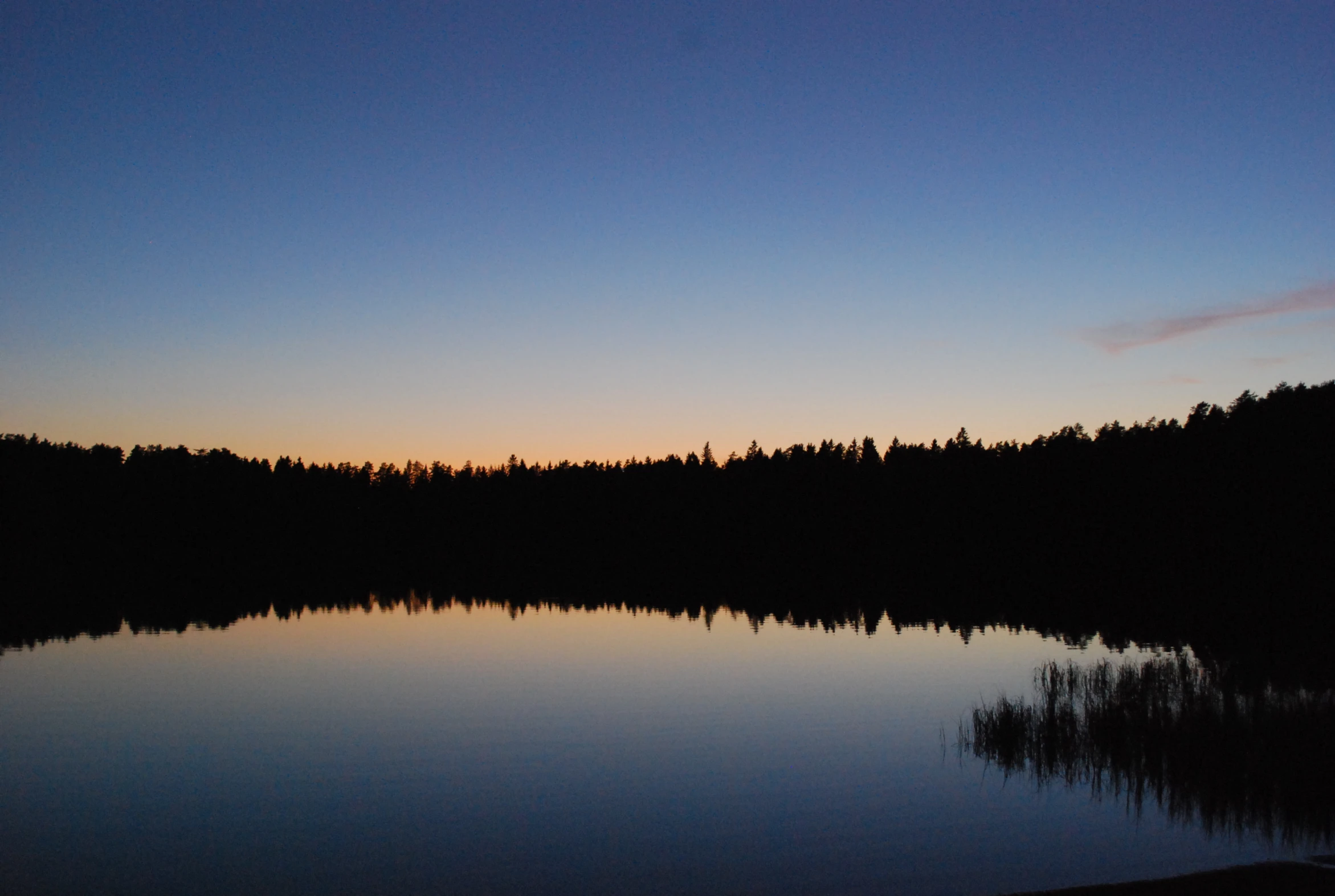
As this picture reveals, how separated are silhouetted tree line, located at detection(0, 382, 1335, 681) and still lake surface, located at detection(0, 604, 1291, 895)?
15.3 meters

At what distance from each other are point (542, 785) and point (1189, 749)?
11.6 metres

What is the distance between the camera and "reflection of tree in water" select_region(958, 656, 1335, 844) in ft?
47.5

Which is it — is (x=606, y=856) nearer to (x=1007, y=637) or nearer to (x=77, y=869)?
(x=77, y=869)

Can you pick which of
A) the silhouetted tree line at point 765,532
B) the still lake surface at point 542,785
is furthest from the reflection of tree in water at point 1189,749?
the silhouetted tree line at point 765,532

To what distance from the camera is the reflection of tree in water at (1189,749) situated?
14.5 m

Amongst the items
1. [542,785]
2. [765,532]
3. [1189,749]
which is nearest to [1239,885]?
[1189,749]

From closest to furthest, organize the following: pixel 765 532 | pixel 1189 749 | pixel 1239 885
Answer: pixel 1239 885
pixel 1189 749
pixel 765 532

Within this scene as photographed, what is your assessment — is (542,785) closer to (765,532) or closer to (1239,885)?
(1239,885)

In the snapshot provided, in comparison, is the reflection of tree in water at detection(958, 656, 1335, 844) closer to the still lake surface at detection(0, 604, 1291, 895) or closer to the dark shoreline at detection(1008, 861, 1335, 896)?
the still lake surface at detection(0, 604, 1291, 895)

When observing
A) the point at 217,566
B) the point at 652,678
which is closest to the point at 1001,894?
the point at 652,678

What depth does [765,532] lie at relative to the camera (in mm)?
143375

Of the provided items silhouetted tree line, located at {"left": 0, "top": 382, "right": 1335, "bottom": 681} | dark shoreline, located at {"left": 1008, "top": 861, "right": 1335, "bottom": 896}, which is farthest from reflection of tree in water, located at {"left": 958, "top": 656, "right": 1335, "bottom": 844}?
silhouetted tree line, located at {"left": 0, "top": 382, "right": 1335, "bottom": 681}

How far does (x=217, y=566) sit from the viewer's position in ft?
328

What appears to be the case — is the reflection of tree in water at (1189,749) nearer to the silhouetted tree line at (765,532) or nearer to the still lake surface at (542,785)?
the still lake surface at (542,785)
